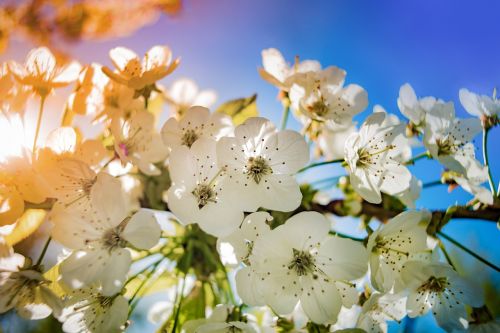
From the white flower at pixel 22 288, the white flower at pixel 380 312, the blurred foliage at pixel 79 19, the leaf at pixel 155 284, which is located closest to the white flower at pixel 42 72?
the white flower at pixel 22 288

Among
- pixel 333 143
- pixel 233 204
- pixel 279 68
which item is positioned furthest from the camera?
pixel 333 143

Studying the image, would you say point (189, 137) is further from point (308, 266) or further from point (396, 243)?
point (396, 243)

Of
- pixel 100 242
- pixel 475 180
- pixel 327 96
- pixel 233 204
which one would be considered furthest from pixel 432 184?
pixel 100 242

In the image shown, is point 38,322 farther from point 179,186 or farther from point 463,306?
point 463,306

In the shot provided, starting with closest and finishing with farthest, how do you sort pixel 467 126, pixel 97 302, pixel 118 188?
1. pixel 118 188
2. pixel 97 302
3. pixel 467 126

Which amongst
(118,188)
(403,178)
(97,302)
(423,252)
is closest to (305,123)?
(403,178)

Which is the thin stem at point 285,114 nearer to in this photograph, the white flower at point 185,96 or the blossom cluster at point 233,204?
the blossom cluster at point 233,204
